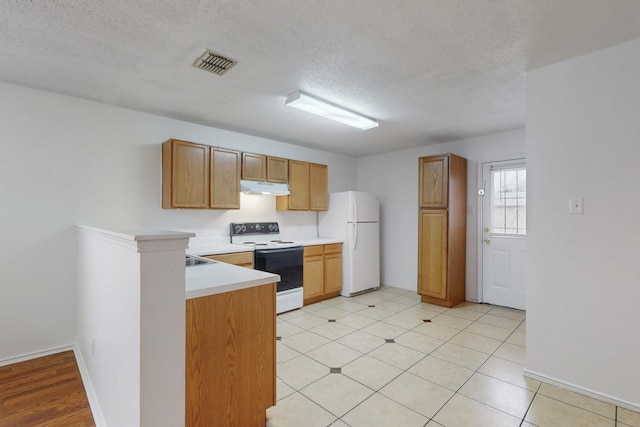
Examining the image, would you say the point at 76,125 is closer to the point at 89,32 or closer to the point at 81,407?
the point at 89,32

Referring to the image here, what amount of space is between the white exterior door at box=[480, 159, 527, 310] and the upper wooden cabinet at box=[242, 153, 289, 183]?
9.51 feet

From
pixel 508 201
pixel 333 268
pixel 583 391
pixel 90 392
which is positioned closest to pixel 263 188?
pixel 333 268

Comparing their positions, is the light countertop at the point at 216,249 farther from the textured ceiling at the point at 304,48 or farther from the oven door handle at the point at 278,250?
the textured ceiling at the point at 304,48

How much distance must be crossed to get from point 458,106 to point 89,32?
3.18 m

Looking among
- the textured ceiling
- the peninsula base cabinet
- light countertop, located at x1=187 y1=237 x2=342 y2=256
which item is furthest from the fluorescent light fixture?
the peninsula base cabinet

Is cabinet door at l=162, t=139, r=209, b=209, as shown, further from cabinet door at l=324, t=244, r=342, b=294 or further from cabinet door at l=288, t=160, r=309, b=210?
cabinet door at l=324, t=244, r=342, b=294

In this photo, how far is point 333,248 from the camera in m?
4.68

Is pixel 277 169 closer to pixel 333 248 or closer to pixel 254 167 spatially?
pixel 254 167

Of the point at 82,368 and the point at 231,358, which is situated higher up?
the point at 231,358

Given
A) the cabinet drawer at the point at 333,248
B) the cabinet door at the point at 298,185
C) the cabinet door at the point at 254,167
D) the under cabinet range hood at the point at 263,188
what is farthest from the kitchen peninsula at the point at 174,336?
the cabinet drawer at the point at 333,248

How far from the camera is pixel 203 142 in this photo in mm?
3836

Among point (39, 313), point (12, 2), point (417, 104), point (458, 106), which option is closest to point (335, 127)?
point (417, 104)

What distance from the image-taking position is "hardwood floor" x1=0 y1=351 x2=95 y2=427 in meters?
1.93

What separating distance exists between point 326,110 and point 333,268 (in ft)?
8.05
